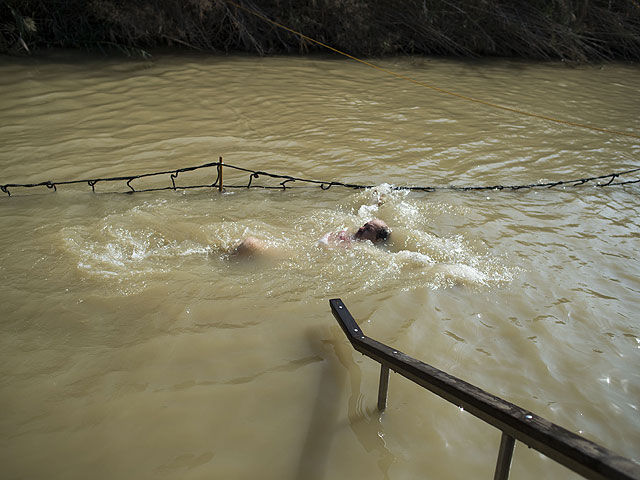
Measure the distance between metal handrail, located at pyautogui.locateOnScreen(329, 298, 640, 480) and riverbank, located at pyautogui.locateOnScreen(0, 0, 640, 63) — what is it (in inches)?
336

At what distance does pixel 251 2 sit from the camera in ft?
31.4

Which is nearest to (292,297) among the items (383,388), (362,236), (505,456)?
(362,236)

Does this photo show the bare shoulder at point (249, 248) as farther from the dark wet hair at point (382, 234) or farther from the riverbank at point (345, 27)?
the riverbank at point (345, 27)

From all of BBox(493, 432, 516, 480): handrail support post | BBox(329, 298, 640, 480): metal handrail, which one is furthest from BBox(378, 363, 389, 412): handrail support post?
BBox(493, 432, 516, 480): handrail support post

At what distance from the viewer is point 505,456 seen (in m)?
1.62

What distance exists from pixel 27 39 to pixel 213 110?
439cm

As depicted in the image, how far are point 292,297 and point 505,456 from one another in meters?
1.73

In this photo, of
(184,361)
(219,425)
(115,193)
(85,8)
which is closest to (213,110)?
(115,193)

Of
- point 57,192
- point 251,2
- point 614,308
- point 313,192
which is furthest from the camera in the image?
point 251,2

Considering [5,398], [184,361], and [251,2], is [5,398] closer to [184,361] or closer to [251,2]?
[184,361]

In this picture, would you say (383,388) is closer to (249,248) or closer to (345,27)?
(249,248)

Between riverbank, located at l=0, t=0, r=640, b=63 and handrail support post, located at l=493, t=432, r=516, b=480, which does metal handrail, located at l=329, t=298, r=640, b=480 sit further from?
riverbank, located at l=0, t=0, r=640, b=63

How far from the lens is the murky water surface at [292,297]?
7.00ft

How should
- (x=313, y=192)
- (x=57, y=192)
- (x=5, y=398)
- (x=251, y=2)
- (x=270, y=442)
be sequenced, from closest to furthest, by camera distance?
(x=270, y=442), (x=5, y=398), (x=57, y=192), (x=313, y=192), (x=251, y=2)
